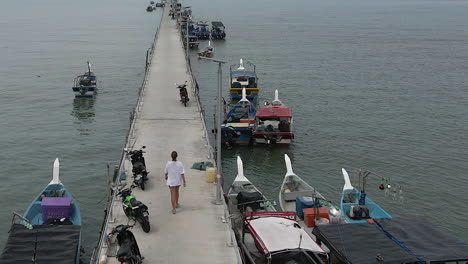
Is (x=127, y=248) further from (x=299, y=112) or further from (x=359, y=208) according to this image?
(x=299, y=112)

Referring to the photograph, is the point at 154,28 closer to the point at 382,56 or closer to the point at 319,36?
the point at 319,36

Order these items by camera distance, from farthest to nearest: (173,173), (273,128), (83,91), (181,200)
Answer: (83,91) < (273,128) < (181,200) < (173,173)

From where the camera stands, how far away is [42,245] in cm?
1605

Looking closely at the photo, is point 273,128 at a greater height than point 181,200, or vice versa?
point 181,200

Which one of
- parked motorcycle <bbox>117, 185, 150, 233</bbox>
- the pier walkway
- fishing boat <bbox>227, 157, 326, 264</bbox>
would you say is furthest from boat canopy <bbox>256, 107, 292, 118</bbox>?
parked motorcycle <bbox>117, 185, 150, 233</bbox>

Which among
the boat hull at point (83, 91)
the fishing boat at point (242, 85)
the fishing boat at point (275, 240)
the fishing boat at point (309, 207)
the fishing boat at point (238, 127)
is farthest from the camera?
the boat hull at point (83, 91)

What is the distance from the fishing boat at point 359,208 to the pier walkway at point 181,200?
6.18m

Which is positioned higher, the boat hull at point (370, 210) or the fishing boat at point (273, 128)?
the fishing boat at point (273, 128)

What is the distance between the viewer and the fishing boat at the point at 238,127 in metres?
35.6

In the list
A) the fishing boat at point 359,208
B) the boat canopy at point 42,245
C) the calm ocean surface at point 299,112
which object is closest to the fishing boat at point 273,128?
the calm ocean surface at point 299,112

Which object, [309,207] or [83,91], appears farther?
[83,91]

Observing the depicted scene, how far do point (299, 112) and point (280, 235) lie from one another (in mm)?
29188

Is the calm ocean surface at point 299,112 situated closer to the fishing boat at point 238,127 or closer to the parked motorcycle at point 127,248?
the fishing boat at point 238,127

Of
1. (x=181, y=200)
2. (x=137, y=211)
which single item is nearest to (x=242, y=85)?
(x=181, y=200)
